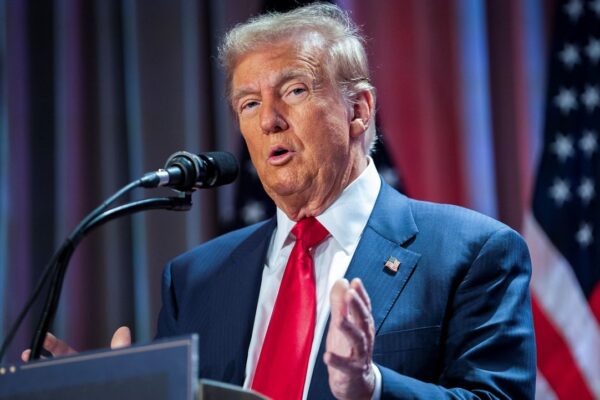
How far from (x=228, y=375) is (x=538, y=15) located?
6.60 feet

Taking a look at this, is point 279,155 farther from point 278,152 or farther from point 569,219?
point 569,219

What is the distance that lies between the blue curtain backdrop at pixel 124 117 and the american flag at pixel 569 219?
146 mm

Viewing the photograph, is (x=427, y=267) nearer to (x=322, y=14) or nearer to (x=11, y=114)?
(x=322, y=14)

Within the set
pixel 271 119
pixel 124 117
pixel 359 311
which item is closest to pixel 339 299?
pixel 359 311

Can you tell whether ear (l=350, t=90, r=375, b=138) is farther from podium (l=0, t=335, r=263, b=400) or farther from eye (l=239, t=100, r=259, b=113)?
podium (l=0, t=335, r=263, b=400)

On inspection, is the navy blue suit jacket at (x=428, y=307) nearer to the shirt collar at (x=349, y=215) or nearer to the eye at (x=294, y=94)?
the shirt collar at (x=349, y=215)

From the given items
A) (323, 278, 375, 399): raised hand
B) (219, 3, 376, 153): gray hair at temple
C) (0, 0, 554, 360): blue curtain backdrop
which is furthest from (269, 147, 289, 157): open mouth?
(0, 0, 554, 360): blue curtain backdrop

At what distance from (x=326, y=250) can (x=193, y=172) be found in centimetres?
62

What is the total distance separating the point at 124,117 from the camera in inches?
157

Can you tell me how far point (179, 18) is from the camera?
12.8 ft

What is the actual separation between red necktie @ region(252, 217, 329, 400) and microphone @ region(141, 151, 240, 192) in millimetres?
439

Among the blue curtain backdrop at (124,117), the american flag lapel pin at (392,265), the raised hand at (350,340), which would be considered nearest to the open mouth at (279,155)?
the american flag lapel pin at (392,265)

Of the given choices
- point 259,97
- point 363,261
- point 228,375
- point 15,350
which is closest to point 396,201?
point 363,261

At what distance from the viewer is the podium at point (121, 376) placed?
130 cm
